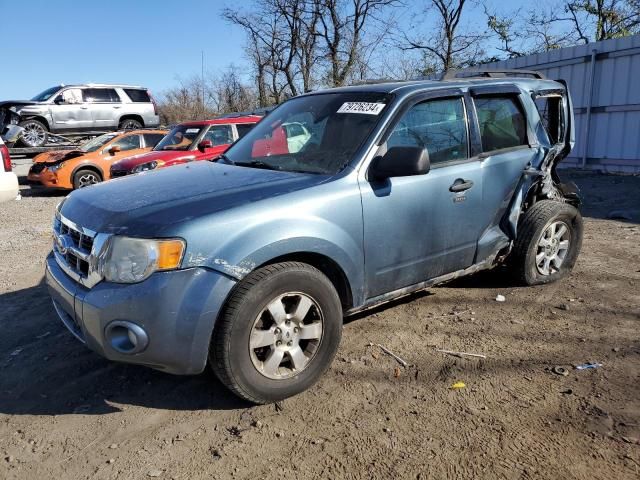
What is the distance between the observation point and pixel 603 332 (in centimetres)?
371

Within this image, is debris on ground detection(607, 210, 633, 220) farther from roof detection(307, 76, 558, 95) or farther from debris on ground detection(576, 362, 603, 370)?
debris on ground detection(576, 362, 603, 370)

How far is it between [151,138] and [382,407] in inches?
436

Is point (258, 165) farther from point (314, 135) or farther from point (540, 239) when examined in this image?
point (540, 239)

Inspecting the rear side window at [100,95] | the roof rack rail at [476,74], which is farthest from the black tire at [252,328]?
the rear side window at [100,95]

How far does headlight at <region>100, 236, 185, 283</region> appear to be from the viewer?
2518 millimetres

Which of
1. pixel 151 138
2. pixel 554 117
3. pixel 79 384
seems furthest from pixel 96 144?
pixel 554 117

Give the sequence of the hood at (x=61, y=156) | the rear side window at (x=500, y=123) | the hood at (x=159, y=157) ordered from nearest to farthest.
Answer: the rear side window at (x=500, y=123)
the hood at (x=159, y=157)
the hood at (x=61, y=156)

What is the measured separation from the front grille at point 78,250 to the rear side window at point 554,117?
394 centimetres

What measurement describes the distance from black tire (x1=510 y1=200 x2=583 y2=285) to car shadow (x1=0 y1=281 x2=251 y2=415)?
8.83 feet

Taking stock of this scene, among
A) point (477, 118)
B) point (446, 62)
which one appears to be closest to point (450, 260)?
point (477, 118)

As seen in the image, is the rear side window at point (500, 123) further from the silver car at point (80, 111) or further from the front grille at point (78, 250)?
the silver car at point (80, 111)

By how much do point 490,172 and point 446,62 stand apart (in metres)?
23.3

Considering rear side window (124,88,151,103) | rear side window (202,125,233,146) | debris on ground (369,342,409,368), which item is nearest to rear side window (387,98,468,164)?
debris on ground (369,342,409,368)

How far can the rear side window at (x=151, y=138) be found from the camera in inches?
487
